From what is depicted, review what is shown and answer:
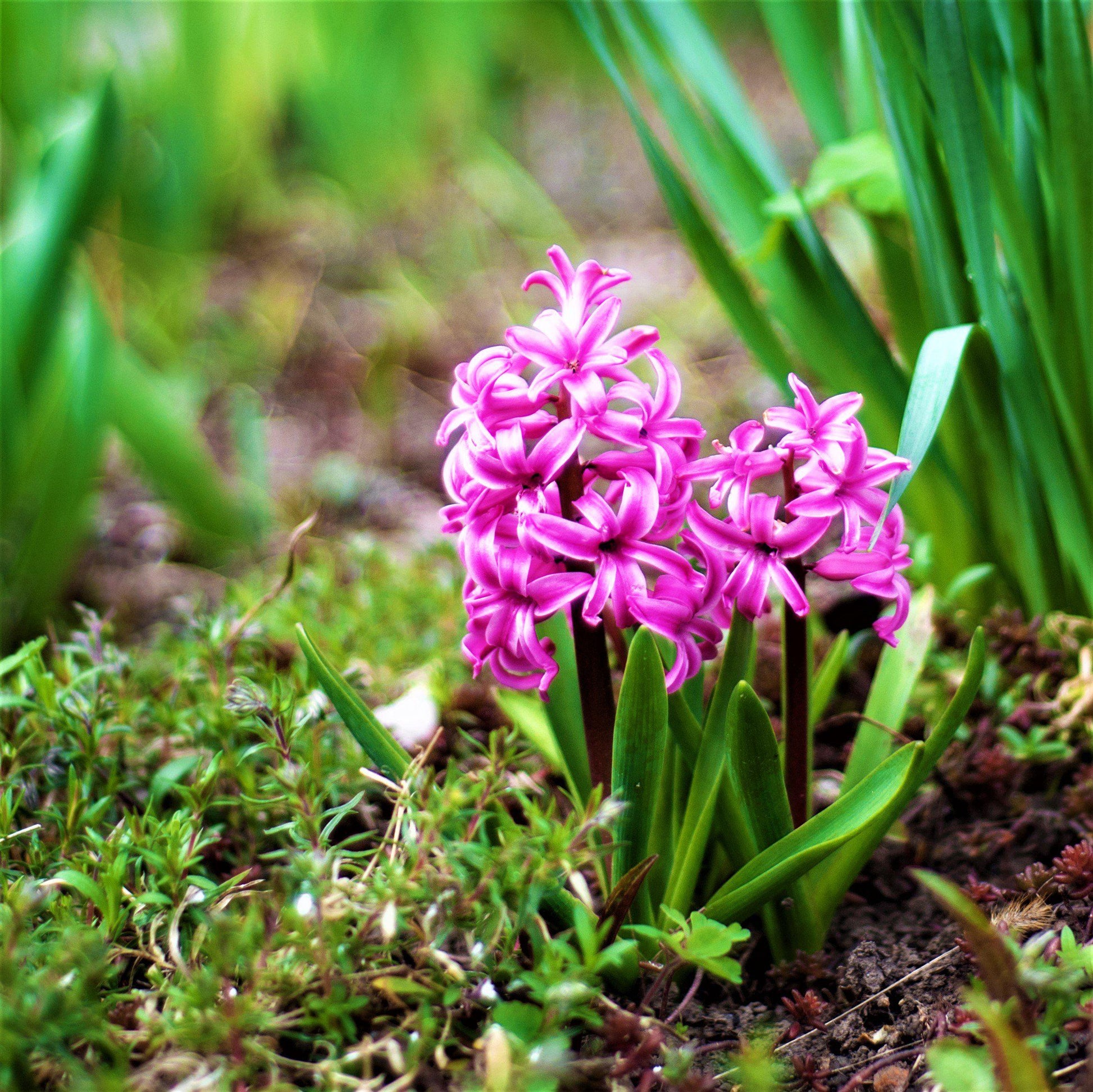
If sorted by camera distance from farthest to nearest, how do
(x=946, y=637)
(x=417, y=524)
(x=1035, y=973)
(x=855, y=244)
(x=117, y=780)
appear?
(x=855, y=244) < (x=417, y=524) < (x=946, y=637) < (x=117, y=780) < (x=1035, y=973)

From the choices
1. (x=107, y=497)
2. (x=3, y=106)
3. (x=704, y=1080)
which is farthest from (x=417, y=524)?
(x=704, y=1080)

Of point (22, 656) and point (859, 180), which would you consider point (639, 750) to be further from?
point (859, 180)

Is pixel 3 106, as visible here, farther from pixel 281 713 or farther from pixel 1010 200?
pixel 1010 200

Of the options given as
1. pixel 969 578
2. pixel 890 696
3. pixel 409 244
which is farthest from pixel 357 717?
pixel 409 244

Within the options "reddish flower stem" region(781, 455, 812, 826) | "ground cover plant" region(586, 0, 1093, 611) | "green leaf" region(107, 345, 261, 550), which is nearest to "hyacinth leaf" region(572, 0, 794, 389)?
"ground cover plant" region(586, 0, 1093, 611)

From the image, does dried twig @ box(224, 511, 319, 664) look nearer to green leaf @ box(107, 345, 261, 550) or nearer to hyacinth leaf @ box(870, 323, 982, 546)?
hyacinth leaf @ box(870, 323, 982, 546)
